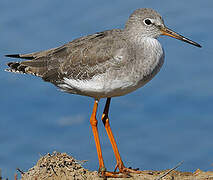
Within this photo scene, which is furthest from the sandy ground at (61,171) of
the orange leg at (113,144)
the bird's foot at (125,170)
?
the orange leg at (113,144)

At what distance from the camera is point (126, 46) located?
9.34 metres

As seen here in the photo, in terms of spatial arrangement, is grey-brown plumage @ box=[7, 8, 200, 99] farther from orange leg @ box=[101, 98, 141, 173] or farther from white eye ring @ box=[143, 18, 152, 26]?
orange leg @ box=[101, 98, 141, 173]

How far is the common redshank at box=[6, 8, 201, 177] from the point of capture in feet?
30.0

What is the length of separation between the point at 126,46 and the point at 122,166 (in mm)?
3222

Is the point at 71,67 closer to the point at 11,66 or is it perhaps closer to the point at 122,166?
the point at 11,66

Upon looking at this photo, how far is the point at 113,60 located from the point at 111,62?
0.22ft

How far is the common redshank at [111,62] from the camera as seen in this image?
9.13m

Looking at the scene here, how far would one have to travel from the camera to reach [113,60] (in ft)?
30.2

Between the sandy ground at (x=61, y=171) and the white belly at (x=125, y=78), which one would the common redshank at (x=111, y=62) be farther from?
the sandy ground at (x=61, y=171)

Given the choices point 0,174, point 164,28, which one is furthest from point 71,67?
point 0,174

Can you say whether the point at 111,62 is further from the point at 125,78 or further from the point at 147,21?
the point at 147,21

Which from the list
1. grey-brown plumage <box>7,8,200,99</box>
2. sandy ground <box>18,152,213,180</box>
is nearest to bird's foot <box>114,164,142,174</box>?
sandy ground <box>18,152,213,180</box>

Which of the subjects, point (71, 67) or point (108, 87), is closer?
point (108, 87)

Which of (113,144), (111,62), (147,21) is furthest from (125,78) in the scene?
(113,144)
